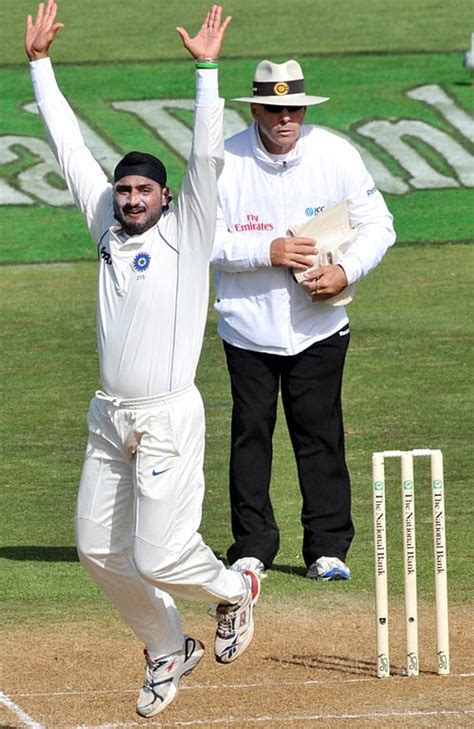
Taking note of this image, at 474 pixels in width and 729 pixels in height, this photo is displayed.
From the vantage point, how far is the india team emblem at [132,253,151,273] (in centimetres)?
660

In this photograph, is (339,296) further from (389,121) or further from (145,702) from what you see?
(389,121)

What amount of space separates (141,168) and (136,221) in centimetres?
22

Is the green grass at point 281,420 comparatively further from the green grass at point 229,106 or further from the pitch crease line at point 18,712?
the pitch crease line at point 18,712

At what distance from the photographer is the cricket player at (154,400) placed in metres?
6.55

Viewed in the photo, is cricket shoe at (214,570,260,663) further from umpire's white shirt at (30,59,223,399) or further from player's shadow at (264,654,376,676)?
umpire's white shirt at (30,59,223,399)

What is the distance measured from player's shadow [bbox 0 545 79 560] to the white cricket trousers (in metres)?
2.59

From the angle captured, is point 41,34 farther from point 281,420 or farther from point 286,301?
point 281,420

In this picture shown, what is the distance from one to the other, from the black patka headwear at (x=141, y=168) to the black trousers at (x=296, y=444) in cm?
220

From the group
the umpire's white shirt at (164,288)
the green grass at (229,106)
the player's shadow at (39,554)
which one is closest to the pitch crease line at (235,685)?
the umpire's white shirt at (164,288)

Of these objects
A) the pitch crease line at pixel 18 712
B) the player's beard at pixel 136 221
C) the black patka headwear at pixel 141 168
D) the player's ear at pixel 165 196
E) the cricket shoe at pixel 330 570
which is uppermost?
the black patka headwear at pixel 141 168

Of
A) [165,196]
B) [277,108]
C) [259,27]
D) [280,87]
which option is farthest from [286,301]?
[259,27]

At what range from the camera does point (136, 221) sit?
6.58 meters

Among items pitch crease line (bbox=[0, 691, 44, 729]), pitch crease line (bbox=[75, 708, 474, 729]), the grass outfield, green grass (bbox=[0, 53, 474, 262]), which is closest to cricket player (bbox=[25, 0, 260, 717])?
pitch crease line (bbox=[75, 708, 474, 729])

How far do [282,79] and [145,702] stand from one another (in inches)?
141
